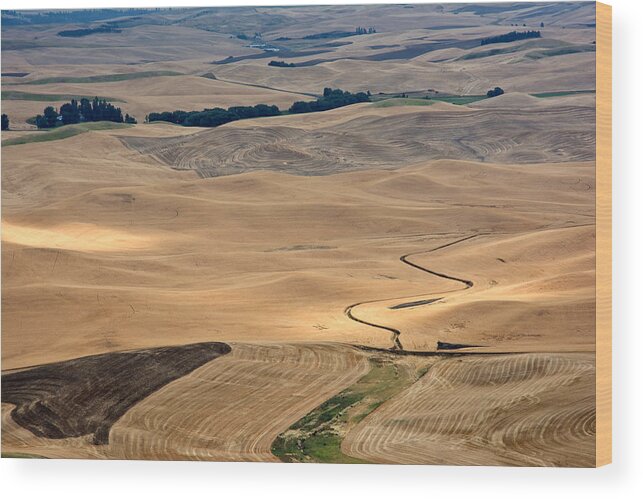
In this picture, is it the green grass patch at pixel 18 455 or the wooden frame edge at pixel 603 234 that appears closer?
the wooden frame edge at pixel 603 234

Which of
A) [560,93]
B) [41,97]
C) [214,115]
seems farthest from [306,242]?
[41,97]

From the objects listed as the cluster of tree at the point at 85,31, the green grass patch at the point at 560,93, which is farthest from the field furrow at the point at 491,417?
the cluster of tree at the point at 85,31

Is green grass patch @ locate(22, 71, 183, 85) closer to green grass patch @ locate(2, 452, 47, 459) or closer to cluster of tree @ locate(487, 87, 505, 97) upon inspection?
cluster of tree @ locate(487, 87, 505, 97)

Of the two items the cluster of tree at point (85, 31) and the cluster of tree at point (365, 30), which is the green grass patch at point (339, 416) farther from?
the cluster of tree at point (85, 31)

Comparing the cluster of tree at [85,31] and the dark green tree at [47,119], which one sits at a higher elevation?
the cluster of tree at [85,31]

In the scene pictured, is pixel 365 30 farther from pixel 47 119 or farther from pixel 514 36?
pixel 47 119

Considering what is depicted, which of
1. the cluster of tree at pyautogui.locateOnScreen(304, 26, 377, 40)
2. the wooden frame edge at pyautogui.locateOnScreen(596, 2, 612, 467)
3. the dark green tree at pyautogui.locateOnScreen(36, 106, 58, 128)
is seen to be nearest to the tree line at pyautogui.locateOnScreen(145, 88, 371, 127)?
the cluster of tree at pyautogui.locateOnScreen(304, 26, 377, 40)
